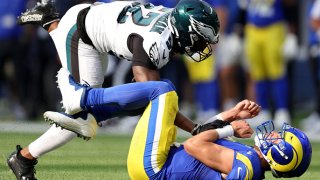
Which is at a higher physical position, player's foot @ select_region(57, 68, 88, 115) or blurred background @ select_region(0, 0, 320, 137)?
player's foot @ select_region(57, 68, 88, 115)

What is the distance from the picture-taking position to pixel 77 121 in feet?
21.5

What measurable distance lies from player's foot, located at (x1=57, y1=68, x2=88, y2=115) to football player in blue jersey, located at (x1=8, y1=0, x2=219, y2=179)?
0.09m

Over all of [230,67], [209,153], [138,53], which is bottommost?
[230,67]

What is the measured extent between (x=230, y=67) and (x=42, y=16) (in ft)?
23.3

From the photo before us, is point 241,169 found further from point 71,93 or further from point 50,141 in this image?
point 50,141

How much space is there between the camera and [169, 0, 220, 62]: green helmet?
6.64 meters

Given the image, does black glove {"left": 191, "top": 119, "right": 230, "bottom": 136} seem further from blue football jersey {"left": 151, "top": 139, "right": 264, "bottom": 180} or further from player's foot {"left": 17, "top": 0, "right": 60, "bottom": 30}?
player's foot {"left": 17, "top": 0, "right": 60, "bottom": 30}

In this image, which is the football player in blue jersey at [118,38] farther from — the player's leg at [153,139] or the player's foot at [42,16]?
the player's leg at [153,139]

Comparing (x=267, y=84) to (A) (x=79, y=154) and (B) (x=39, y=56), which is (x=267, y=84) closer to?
(B) (x=39, y=56)

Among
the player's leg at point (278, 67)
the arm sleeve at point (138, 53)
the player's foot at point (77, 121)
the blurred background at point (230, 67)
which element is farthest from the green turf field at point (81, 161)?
the blurred background at point (230, 67)

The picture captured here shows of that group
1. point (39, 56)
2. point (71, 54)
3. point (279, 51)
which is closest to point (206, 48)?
point (71, 54)

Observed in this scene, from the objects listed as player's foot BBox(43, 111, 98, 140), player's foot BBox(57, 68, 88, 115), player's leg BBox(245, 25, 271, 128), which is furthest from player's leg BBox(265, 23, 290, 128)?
player's foot BBox(57, 68, 88, 115)

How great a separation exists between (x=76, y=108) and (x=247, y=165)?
1152 mm

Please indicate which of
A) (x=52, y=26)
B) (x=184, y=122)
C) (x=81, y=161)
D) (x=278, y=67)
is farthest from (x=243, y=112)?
(x=278, y=67)
